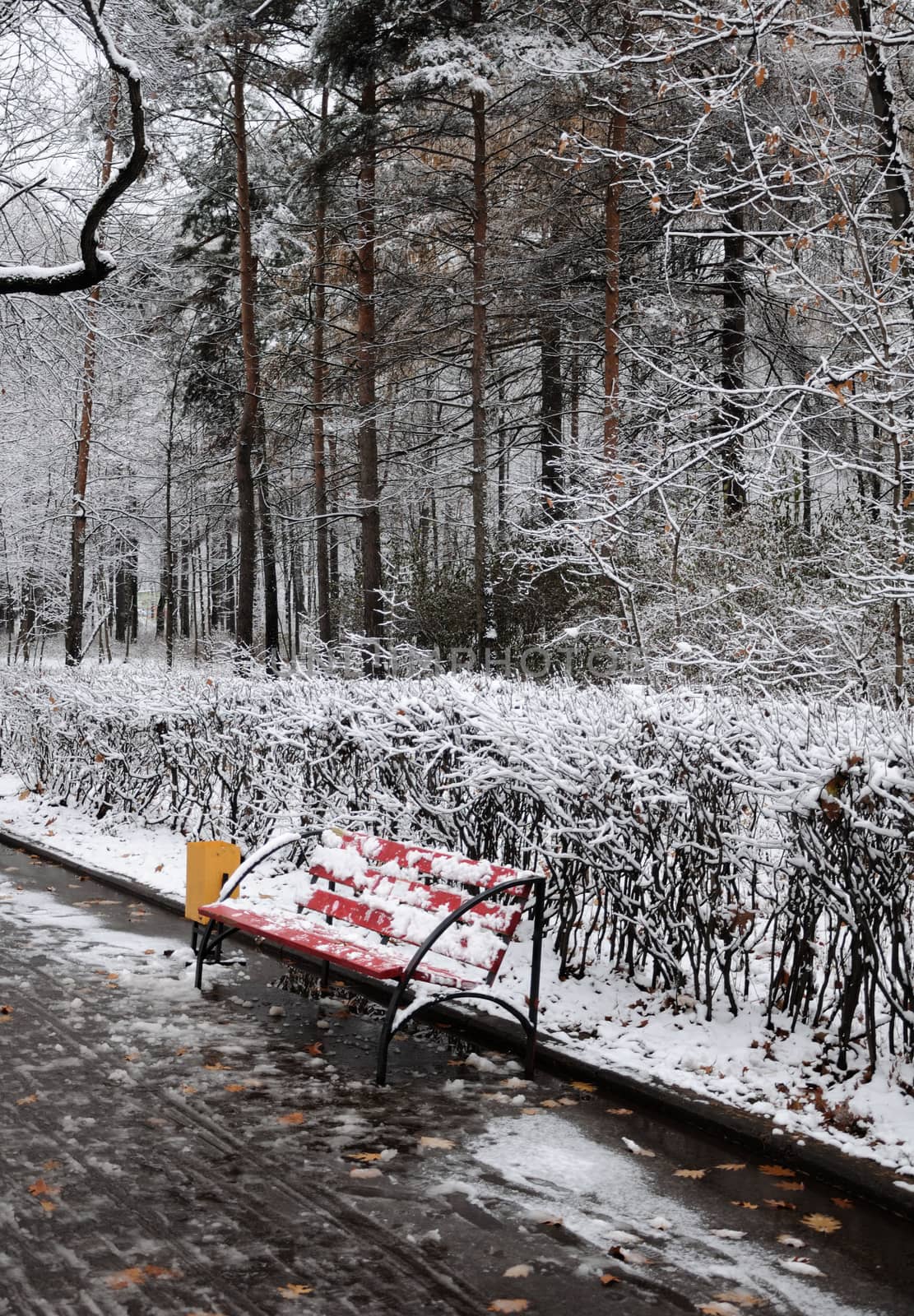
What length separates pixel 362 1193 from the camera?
385cm

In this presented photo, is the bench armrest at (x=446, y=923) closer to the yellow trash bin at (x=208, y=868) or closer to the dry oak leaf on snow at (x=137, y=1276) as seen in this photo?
the dry oak leaf on snow at (x=137, y=1276)

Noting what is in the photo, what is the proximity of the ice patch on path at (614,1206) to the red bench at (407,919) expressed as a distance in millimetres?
745

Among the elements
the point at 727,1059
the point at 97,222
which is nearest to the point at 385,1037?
the point at 727,1059

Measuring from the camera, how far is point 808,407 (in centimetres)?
1503

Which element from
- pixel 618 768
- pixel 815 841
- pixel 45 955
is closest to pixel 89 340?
pixel 45 955

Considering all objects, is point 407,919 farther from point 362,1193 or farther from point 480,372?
point 480,372

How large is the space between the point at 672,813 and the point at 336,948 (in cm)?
174

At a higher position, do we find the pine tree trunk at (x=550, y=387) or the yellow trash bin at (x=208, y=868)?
the pine tree trunk at (x=550, y=387)

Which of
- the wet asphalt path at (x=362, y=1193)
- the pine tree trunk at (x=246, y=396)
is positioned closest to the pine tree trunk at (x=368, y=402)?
the pine tree trunk at (x=246, y=396)

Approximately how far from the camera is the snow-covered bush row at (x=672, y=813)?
457cm

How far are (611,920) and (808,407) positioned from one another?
10978 millimetres

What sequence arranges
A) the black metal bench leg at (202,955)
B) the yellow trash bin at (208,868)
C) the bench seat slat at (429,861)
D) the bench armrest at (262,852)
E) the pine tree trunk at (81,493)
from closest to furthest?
the bench seat slat at (429,861) → the black metal bench leg at (202,955) → the bench armrest at (262,852) → the yellow trash bin at (208,868) → the pine tree trunk at (81,493)

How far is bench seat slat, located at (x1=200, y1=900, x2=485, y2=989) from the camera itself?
5.02m

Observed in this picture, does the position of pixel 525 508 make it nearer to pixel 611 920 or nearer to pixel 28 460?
pixel 611 920
